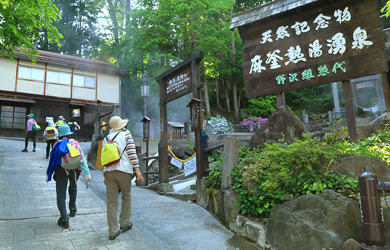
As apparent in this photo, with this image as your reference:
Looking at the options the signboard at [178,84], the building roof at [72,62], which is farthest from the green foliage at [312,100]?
the signboard at [178,84]

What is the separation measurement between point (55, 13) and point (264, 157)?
28.6ft

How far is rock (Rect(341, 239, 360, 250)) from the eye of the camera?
3.18 m

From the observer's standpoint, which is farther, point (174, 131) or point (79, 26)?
point (79, 26)

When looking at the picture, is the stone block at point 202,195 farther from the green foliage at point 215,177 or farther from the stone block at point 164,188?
the stone block at point 164,188

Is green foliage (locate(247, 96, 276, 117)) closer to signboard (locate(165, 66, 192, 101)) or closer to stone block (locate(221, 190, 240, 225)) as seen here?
signboard (locate(165, 66, 192, 101))

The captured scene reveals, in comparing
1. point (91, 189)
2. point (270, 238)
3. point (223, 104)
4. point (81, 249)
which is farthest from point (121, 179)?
point (223, 104)

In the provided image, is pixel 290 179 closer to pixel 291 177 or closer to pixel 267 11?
pixel 291 177

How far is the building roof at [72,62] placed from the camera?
2146 centimetres

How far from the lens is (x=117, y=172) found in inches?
167

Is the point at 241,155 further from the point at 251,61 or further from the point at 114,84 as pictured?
the point at 114,84

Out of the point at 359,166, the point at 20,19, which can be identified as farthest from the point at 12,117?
the point at 359,166

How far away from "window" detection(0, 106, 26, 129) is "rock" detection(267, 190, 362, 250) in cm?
2288

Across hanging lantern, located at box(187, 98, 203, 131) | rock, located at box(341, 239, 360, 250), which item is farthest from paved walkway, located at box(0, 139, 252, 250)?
hanging lantern, located at box(187, 98, 203, 131)

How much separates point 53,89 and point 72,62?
2774mm
